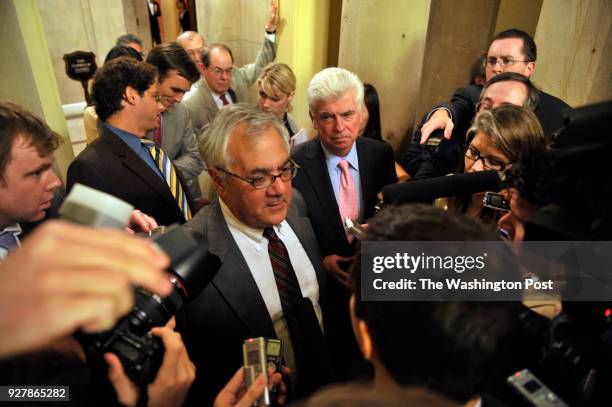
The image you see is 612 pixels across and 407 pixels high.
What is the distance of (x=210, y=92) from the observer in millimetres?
3959

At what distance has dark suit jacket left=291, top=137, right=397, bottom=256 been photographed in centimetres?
221

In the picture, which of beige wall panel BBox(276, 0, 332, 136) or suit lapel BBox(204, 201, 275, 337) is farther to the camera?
beige wall panel BBox(276, 0, 332, 136)

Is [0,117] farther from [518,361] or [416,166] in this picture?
[416,166]

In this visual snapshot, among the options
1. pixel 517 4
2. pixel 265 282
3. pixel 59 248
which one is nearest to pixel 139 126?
pixel 265 282

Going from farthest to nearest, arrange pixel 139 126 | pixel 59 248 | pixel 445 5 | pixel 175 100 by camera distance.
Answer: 1. pixel 445 5
2. pixel 175 100
3. pixel 139 126
4. pixel 59 248

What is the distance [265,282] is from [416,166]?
1518mm

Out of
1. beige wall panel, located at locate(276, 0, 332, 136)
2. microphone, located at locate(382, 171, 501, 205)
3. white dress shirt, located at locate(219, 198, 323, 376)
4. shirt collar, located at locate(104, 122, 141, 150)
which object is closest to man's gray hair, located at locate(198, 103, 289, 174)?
white dress shirt, located at locate(219, 198, 323, 376)

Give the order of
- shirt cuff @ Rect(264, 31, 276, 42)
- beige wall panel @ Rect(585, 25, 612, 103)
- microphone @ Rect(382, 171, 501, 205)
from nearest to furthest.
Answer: microphone @ Rect(382, 171, 501, 205), beige wall panel @ Rect(585, 25, 612, 103), shirt cuff @ Rect(264, 31, 276, 42)

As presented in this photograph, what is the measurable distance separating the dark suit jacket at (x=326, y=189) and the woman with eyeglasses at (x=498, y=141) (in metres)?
0.69

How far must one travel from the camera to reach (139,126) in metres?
2.39

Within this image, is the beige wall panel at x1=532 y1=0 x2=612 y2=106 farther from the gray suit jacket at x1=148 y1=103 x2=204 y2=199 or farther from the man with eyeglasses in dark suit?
the gray suit jacket at x1=148 y1=103 x2=204 y2=199

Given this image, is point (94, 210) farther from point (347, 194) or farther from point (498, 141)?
point (347, 194)

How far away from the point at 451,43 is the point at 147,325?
4.10 metres

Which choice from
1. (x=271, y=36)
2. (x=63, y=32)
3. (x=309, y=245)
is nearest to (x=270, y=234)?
(x=309, y=245)
